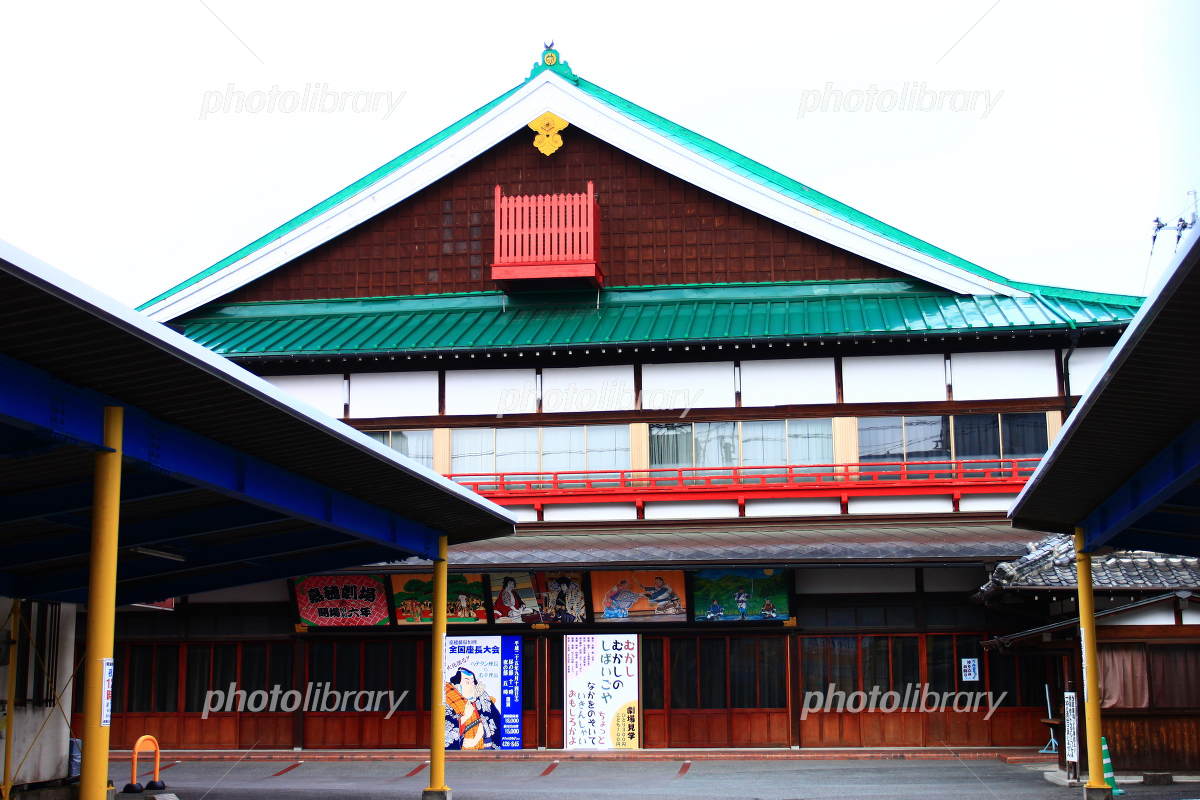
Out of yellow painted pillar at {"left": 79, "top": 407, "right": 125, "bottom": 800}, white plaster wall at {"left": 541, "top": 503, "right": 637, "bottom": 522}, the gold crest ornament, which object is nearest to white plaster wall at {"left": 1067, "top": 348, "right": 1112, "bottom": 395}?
white plaster wall at {"left": 541, "top": 503, "right": 637, "bottom": 522}

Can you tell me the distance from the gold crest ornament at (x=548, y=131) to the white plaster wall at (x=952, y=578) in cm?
1250

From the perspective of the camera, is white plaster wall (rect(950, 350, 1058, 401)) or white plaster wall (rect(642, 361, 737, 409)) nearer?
white plaster wall (rect(950, 350, 1058, 401))

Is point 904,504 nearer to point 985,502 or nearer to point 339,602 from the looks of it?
point 985,502

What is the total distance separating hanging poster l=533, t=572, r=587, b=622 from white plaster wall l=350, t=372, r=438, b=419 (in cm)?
463

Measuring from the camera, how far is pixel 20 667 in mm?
18062

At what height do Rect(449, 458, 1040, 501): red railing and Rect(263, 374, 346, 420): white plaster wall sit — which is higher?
Rect(263, 374, 346, 420): white plaster wall

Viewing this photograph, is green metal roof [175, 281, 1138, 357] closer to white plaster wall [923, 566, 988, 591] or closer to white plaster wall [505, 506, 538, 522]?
white plaster wall [505, 506, 538, 522]

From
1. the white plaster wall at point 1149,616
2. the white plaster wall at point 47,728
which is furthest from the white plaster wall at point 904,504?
the white plaster wall at point 47,728

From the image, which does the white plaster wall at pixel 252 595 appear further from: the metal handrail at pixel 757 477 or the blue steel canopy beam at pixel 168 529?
the blue steel canopy beam at pixel 168 529

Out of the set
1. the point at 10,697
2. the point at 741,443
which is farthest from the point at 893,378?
the point at 10,697

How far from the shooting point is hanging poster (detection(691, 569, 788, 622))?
26.7 meters

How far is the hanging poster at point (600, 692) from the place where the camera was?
26812mm

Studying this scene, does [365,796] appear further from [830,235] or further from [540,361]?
[830,235]

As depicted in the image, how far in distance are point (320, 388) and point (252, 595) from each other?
4.66m
